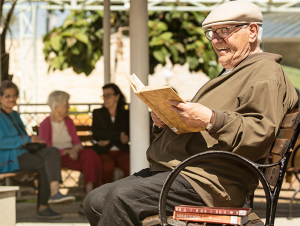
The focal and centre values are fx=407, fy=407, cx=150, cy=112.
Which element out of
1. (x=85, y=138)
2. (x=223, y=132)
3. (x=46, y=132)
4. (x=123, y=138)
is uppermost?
(x=223, y=132)

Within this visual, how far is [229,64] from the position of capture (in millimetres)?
2197

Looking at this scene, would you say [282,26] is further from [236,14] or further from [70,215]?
[236,14]

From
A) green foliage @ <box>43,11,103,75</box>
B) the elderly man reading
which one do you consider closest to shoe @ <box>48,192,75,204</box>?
the elderly man reading

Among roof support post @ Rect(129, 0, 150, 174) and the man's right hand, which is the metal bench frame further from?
the man's right hand

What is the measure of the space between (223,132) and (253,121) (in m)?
0.14

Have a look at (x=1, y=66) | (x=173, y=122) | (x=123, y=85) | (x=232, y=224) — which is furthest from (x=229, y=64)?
(x=123, y=85)

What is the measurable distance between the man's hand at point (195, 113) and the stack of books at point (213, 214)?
0.38 metres

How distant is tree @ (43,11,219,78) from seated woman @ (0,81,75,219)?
3.19 meters

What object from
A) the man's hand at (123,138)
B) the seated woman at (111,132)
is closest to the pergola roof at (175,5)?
the seated woman at (111,132)

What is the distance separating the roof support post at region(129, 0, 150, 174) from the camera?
11.1 feet

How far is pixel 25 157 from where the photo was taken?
4.48 metres

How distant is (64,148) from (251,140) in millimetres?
3478

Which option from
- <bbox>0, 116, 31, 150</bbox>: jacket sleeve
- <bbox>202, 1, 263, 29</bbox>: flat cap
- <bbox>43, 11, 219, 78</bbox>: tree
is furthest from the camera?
<bbox>43, 11, 219, 78</bbox>: tree

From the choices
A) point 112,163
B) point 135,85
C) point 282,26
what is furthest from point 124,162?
point 282,26
